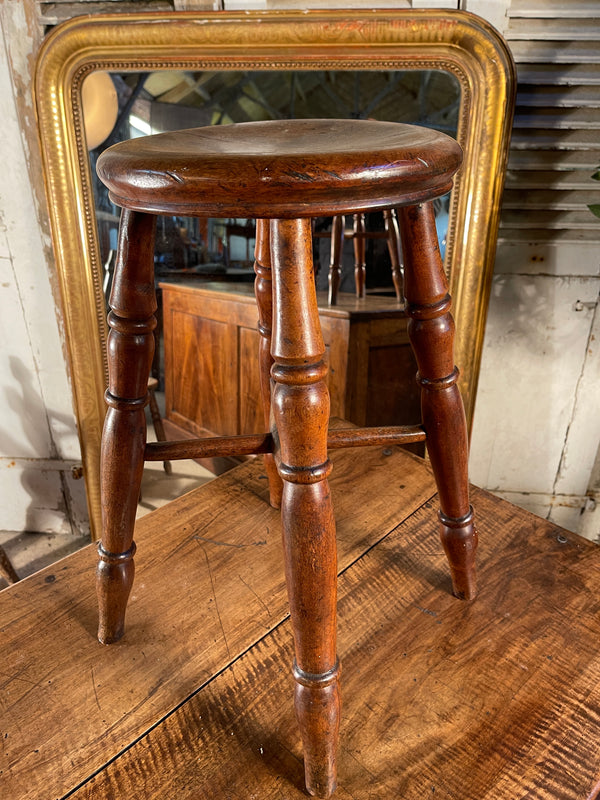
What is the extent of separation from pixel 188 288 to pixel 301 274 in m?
1.27

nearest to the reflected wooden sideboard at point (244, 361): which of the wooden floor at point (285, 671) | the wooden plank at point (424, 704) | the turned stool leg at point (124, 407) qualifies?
the wooden floor at point (285, 671)

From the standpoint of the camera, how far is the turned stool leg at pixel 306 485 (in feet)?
1.43

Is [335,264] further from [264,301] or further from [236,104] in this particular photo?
[264,301]

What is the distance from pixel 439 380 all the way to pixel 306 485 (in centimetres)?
26

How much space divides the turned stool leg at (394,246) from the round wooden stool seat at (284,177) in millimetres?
1117

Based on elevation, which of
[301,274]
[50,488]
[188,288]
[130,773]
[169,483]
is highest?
[301,274]

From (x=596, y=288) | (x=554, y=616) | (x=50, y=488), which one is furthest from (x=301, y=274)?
(x=50, y=488)

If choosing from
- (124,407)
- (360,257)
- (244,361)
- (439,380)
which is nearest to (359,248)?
(360,257)

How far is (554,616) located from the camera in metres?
0.69

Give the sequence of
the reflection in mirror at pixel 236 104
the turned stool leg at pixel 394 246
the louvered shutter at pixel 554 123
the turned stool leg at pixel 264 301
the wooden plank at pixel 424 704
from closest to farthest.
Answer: the wooden plank at pixel 424 704, the turned stool leg at pixel 264 301, the louvered shutter at pixel 554 123, the reflection in mirror at pixel 236 104, the turned stool leg at pixel 394 246

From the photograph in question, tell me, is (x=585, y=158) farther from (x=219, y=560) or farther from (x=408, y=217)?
(x=219, y=560)

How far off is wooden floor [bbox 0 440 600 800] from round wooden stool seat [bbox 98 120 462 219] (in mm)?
500

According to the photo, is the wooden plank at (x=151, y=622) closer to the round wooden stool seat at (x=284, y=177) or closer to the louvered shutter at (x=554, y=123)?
the round wooden stool seat at (x=284, y=177)

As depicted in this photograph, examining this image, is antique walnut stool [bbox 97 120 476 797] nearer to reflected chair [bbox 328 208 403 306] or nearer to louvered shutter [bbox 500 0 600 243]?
louvered shutter [bbox 500 0 600 243]
